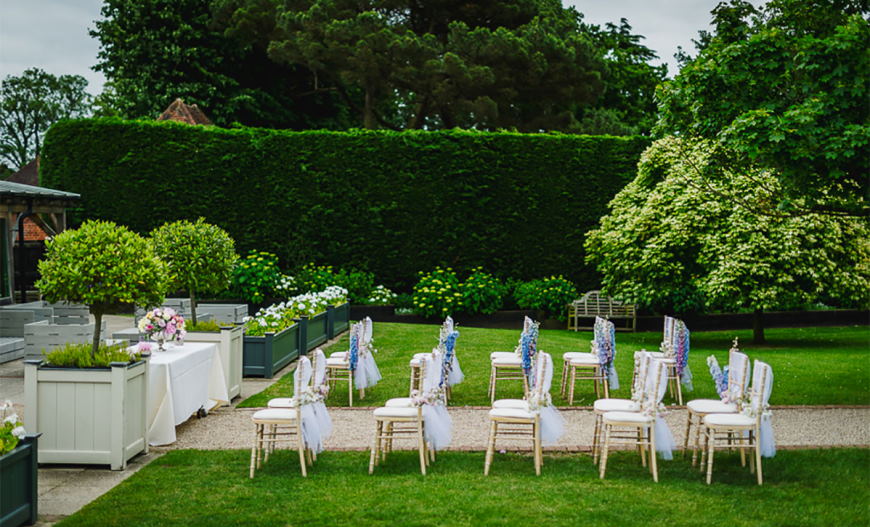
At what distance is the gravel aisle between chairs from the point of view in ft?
28.8

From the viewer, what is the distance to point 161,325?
9648mm

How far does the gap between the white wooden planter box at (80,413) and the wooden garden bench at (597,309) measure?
14230 mm

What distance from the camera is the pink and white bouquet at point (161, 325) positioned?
9.57 meters

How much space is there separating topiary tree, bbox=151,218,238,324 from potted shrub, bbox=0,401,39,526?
590 cm

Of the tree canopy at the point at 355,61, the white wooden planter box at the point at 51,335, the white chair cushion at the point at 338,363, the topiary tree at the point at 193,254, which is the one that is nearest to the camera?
the white chair cushion at the point at 338,363

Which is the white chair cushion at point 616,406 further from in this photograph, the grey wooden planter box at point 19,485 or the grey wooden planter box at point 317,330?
the grey wooden planter box at point 317,330

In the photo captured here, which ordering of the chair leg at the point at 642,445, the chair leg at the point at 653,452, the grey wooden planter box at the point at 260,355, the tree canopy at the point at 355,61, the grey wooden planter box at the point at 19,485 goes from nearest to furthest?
1. the grey wooden planter box at the point at 19,485
2. the chair leg at the point at 653,452
3. the chair leg at the point at 642,445
4. the grey wooden planter box at the point at 260,355
5. the tree canopy at the point at 355,61

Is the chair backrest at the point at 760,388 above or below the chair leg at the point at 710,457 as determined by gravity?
above

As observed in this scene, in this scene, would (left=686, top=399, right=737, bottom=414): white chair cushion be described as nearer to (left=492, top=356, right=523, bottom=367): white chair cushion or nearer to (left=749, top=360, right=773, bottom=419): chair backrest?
(left=749, top=360, right=773, bottom=419): chair backrest

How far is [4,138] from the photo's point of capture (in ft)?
166

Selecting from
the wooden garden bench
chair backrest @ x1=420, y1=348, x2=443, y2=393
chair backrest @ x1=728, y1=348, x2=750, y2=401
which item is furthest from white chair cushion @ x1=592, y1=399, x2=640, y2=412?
the wooden garden bench

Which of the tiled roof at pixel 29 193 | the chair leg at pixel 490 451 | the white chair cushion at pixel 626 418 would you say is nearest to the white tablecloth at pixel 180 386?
the chair leg at pixel 490 451

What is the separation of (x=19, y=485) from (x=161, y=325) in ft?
12.5

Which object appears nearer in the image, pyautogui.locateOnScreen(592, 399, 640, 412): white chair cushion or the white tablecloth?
pyautogui.locateOnScreen(592, 399, 640, 412): white chair cushion
